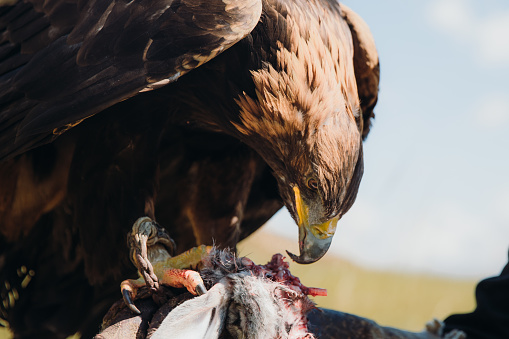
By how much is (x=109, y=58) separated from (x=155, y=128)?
1.79 feet

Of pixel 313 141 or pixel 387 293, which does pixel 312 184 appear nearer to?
pixel 313 141

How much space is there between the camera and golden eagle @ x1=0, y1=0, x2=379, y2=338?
253 centimetres

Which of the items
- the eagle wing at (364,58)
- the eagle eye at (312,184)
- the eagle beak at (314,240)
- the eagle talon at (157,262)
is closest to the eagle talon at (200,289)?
the eagle talon at (157,262)

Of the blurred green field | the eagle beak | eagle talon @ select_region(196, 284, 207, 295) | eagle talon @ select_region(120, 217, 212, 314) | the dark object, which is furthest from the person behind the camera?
the blurred green field

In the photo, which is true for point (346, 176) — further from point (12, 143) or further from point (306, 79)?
point (12, 143)

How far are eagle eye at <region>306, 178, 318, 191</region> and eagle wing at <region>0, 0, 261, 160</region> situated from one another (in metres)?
0.64

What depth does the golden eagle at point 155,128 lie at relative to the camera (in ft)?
8.29

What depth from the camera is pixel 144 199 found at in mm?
2975

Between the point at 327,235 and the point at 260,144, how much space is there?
0.51 meters

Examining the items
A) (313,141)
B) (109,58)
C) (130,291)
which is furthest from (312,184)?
(109,58)

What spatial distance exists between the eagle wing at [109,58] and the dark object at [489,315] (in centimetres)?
127

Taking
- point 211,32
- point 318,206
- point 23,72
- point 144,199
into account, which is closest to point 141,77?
point 211,32

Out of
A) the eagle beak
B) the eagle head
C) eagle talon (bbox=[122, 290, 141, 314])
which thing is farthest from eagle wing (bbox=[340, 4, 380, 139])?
eagle talon (bbox=[122, 290, 141, 314])

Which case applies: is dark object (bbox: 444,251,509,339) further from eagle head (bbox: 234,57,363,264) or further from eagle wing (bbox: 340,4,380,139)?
eagle wing (bbox: 340,4,380,139)
